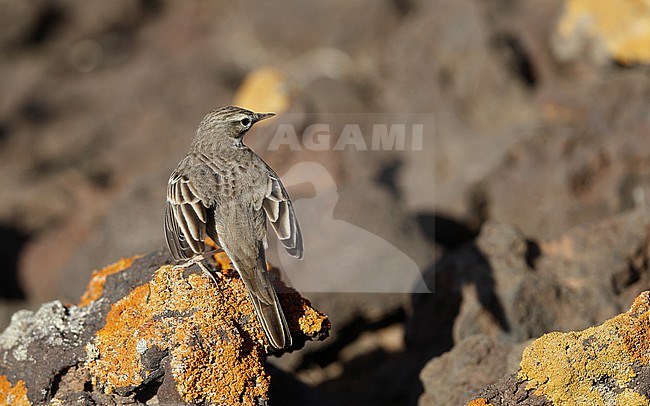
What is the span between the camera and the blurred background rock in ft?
22.5

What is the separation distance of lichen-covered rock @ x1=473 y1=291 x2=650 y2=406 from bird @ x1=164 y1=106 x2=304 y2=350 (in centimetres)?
139

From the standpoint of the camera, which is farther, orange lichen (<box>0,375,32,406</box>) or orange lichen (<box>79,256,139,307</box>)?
orange lichen (<box>79,256,139,307</box>)

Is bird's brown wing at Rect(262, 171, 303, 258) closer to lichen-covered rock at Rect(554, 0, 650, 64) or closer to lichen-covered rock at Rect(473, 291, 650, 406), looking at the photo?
lichen-covered rock at Rect(473, 291, 650, 406)

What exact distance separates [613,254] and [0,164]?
9862mm

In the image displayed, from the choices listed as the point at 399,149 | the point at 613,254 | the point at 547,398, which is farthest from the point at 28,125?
the point at 547,398

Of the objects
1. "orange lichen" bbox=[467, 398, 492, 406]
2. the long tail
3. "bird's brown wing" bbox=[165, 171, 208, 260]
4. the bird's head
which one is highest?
the bird's head

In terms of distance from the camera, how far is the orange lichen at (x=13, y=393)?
4.96 m

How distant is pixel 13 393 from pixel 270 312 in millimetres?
1636

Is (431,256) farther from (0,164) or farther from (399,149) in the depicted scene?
(0,164)

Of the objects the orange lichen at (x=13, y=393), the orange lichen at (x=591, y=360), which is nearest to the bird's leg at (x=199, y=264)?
the orange lichen at (x=13, y=393)

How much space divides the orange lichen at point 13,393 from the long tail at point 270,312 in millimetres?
1456

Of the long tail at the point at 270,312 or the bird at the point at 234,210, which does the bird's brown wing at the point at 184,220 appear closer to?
the bird at the point at 234,210

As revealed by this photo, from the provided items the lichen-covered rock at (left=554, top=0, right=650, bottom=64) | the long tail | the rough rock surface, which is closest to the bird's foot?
the long tail

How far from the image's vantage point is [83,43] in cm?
1507
